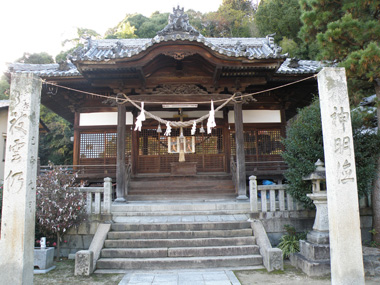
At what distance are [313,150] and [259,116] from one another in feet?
17.2

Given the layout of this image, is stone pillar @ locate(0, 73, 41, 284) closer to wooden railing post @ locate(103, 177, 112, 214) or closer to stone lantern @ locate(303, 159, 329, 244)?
wooden railing post @ locate(103, 177, 112, 214)

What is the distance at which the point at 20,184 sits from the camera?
15.6ft

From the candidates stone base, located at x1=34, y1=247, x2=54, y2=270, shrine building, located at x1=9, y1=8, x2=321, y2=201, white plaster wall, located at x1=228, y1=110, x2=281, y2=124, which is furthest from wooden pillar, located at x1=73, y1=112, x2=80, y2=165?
white plaster wall, located at x1=228, y1=110, x2=281, y2=124

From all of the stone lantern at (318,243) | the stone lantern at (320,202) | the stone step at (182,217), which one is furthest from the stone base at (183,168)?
the stone lantern at (320,202)

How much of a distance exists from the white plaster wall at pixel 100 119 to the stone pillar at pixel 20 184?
263 inches

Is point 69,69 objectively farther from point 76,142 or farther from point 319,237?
point 319,237

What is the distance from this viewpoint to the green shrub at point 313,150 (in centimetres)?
692

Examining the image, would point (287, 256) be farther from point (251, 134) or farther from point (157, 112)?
point (157, 112)

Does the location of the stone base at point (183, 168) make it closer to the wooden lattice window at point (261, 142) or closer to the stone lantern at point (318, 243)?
the wooden lattice window at point (261, 142)

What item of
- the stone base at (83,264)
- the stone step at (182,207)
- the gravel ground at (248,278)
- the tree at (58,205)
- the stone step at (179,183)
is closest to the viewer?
the gravel ground at (248,278)

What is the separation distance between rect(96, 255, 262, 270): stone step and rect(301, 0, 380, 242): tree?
157 inches

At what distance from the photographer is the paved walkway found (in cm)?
544

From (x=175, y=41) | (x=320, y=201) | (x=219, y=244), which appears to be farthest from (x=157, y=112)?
(x=320, y=201)

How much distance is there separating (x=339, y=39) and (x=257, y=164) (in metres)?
6.07
